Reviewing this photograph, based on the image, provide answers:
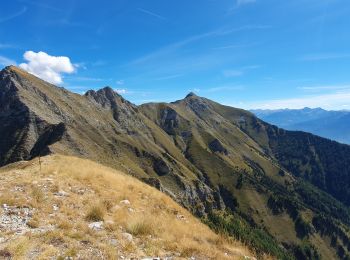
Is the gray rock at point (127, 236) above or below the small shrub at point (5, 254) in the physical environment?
below

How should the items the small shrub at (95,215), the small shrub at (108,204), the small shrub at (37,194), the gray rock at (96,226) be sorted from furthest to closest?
the small shrub at (108,204) → the small shrub at (37,194) → the small shrub at (95,215) → the gray rock at (96,226)

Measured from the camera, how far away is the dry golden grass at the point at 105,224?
1370cm

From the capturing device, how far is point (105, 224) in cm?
1698

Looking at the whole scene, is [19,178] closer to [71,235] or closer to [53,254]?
[71,235]

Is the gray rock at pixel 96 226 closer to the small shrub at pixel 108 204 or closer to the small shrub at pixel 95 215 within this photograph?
the small shrub at pixel 95 215

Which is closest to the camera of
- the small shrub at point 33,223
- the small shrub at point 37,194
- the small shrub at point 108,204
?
the small shrub at point 33,223

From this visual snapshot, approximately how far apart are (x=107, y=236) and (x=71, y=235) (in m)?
1.51

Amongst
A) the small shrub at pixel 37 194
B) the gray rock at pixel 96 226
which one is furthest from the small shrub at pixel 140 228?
the small shrub at pixel 37 194

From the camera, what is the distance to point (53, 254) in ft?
41.8

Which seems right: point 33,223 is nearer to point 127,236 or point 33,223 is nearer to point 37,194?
point 127,236

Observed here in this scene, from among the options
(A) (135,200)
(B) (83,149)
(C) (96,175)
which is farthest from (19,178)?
(B) (83,149)

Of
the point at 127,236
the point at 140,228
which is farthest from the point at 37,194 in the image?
the point at 127,236

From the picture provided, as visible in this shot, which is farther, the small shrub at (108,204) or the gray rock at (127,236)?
the small shrub at (108,204)

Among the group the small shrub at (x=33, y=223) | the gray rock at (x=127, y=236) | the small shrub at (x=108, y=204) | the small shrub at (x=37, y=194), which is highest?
the small shrub at (x=37, y=194)
